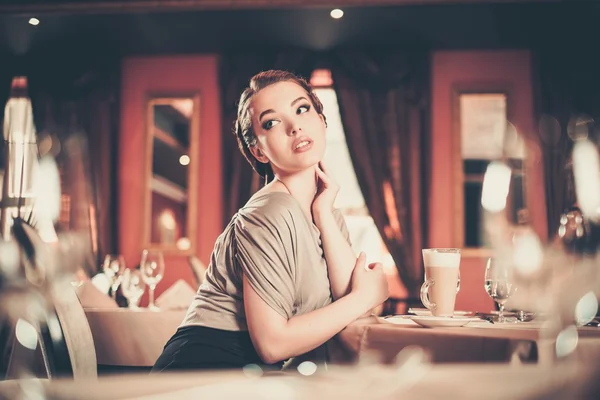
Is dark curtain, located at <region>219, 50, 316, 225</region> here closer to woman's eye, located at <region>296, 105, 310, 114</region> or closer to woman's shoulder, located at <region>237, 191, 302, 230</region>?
woman's eye, located at <region>296, 105, 310, 114</region>

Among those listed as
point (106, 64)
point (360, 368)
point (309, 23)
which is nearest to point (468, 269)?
point (309, 23)

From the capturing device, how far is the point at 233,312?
1.32 m

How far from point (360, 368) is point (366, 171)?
561cm

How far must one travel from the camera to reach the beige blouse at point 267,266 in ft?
4.01

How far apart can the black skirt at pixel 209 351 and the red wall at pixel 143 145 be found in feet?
15.4

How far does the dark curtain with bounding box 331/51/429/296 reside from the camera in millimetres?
5789

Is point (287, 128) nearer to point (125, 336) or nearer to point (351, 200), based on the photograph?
point (125, 336)

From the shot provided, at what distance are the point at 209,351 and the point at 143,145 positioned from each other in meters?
5.19

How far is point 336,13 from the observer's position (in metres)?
5.28

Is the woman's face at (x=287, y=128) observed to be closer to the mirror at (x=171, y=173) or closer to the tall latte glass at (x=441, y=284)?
the tall latte glass at (x=441, y=284)

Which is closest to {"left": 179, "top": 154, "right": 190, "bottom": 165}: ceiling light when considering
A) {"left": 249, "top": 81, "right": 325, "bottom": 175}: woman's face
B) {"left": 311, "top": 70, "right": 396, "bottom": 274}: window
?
{"left": 311, "top": 70, "right": 396, "bottom": 274}: window

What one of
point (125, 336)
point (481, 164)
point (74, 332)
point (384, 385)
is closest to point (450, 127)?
point (481, 164)

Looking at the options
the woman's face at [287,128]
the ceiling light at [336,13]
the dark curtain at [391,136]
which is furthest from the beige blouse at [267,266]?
the dark curtain at [391,136]

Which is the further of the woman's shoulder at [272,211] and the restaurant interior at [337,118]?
the restaurant interior at [337,118]
